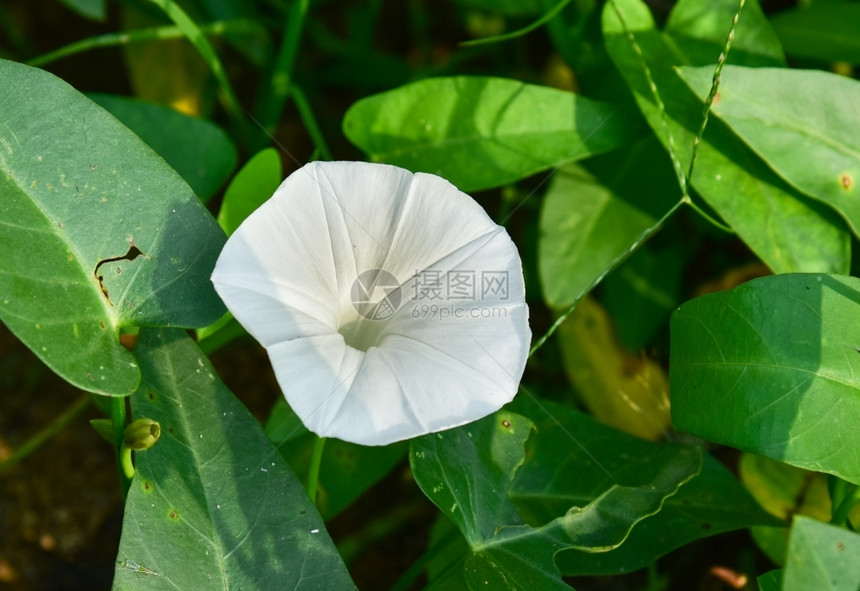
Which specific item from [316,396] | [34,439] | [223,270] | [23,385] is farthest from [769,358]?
[23,385]

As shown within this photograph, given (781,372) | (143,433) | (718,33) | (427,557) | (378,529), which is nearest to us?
(143,433)

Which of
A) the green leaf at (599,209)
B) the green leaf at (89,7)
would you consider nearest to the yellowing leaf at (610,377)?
the green leaf at (599,209)

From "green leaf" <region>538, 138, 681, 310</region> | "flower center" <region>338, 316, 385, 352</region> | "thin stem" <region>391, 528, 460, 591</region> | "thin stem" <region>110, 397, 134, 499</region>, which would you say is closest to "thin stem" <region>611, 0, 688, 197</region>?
"green leaf" <region>538, 138, 681, 310</region>

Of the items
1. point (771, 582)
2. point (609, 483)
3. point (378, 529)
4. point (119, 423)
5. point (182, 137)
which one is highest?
point (182, 137)

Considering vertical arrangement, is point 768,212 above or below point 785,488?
above

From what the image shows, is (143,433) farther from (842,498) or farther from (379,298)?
(842,498)

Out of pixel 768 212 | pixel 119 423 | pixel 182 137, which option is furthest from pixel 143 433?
pixel 768 212
